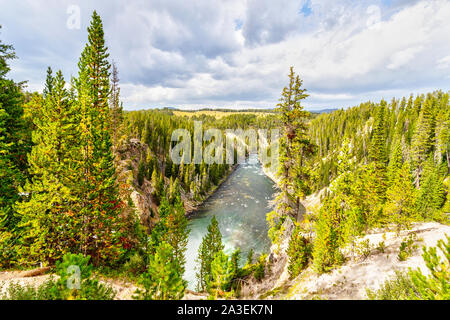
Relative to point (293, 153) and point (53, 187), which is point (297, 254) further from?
point (53, 187)

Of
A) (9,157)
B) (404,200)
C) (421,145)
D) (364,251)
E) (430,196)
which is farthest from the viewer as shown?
(421,145)

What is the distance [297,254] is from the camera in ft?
52.5

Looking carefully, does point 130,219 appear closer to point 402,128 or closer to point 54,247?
point 54,247

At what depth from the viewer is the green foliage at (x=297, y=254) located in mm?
15231

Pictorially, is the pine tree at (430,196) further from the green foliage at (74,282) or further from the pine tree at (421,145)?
the green foliage at (74,282)

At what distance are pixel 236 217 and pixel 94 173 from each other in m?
42.6

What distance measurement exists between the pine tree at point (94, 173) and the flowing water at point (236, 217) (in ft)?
51.5

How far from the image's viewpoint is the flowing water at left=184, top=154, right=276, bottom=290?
3788 cm

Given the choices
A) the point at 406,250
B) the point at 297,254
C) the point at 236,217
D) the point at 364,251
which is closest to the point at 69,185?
the point at 297,254

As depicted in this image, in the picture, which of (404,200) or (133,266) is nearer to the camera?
(133,266)

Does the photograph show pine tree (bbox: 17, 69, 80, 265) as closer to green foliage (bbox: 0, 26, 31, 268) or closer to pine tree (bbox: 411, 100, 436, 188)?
green foliage (bbox: 0, 26, 31, 268)

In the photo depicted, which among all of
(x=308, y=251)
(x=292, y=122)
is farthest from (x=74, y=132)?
(x=308, y=251)

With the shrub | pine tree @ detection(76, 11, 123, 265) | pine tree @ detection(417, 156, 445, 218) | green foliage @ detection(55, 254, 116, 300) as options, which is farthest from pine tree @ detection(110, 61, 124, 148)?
pine tree @ detection(417, 156, 445, 218)
